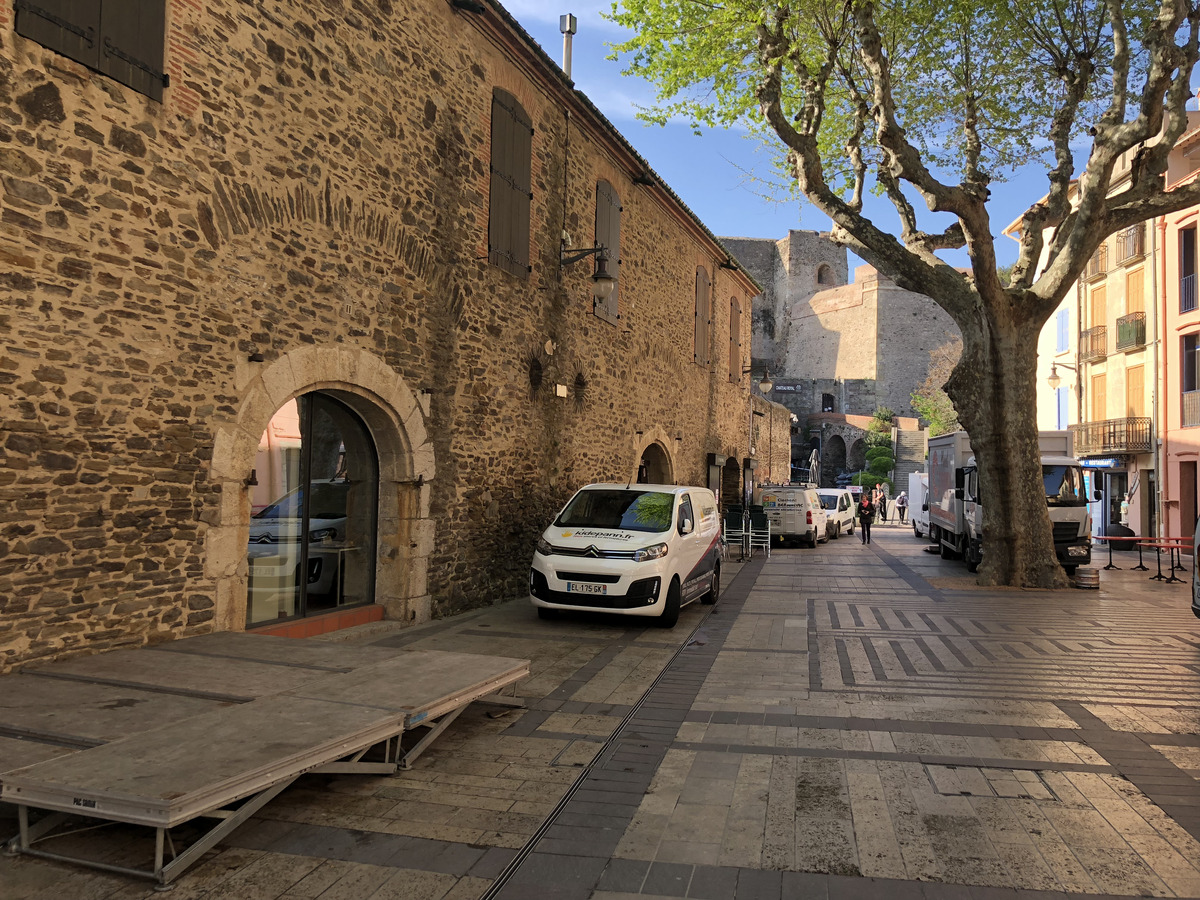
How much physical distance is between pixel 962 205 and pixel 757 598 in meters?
6.54

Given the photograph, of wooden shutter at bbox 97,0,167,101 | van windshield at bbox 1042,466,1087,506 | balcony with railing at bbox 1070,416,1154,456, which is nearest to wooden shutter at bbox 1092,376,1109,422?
balcony with railing at bbox 1070,416,1154,456

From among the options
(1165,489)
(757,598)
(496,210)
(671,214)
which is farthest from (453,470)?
(1165,489)

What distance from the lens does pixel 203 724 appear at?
12.9ft

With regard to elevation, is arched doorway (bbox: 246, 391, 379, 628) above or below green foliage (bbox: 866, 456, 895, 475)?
below

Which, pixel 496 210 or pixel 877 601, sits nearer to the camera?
pixel 496 210

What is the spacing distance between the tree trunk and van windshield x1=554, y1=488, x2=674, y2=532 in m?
6.18

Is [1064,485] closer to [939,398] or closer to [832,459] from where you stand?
[939,398]

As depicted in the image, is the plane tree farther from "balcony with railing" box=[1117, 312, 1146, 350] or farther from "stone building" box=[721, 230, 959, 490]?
"stone building" box=[721, 230, 959, 490]

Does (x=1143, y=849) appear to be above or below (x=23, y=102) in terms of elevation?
below

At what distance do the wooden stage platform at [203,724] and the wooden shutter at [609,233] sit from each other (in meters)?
9.37

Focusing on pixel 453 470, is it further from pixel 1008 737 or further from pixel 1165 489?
pixel 1165 489

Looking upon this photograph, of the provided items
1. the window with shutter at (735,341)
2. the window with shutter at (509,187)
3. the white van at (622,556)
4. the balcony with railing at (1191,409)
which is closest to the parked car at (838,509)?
the window with shutter at (735,341)

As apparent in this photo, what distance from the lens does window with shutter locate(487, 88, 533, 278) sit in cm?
1034

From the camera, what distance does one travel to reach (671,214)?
1803cm
